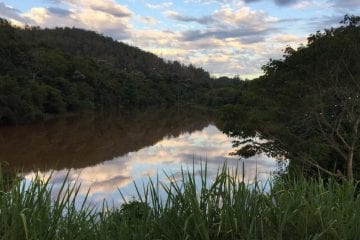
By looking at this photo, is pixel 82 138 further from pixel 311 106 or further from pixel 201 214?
pixel 201 214

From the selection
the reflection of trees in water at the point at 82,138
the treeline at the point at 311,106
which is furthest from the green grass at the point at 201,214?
the reflection of trees in water at the point at 82,138

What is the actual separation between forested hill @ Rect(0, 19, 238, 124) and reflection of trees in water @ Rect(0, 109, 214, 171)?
7.90 ft

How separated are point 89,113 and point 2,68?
18288 millimetres

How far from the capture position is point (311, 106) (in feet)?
44.3

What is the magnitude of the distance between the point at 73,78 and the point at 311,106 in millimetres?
57101

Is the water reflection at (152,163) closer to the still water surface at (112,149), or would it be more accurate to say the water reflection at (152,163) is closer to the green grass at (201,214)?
the still water surface at (112,149)

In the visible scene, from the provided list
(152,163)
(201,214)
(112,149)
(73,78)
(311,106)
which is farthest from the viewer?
(73,78)

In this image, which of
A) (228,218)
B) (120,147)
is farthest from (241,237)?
(120,147)

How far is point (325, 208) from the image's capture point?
304 cm

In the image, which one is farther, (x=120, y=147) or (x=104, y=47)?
(x=104, y=47)

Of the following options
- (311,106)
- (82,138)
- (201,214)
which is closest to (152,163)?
(82,138)

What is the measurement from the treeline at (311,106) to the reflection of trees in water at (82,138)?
10962 mm

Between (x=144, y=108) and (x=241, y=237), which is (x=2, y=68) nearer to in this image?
(x=144, y=108)

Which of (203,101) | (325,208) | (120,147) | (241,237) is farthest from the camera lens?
(203,101)
